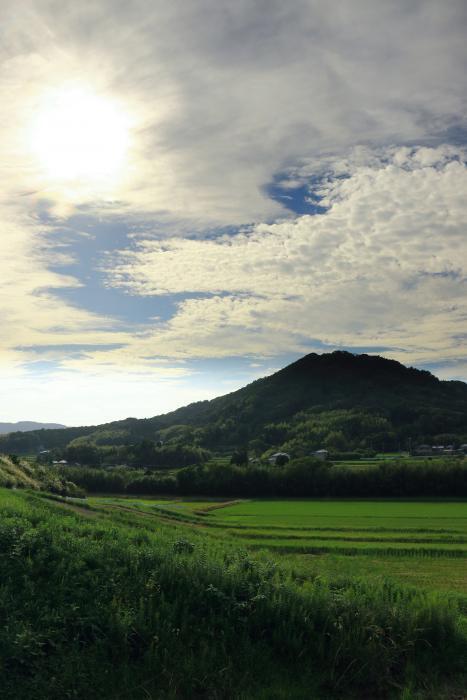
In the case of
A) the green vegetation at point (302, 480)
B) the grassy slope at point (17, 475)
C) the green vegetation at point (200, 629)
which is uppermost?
the grassy slope at point (17, 475)

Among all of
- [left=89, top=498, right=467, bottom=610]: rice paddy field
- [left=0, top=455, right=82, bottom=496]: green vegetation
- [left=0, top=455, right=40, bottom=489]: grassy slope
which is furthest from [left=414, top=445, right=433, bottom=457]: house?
[left=0, top=455, right=40, bottom=489]: grassy slope

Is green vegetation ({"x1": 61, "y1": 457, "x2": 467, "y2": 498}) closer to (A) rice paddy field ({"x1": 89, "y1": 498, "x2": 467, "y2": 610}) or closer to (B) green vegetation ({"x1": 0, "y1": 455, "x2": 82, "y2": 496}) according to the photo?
(A) rice paddy field ({"x1": 89, "y1": 498, "x2": 467, "y2": 610})

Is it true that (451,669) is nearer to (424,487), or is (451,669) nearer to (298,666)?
(298,666)

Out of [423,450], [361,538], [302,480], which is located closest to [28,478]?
[361,538]

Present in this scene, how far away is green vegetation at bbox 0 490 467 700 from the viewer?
29.1 ft

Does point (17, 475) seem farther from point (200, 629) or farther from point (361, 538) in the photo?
point (200, 629)

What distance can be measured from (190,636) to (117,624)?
1.41m

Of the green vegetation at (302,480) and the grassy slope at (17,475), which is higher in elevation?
the grassy slope at (17,475)

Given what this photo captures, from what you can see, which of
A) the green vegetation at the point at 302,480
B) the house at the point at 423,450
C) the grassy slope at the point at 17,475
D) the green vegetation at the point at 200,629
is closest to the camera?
the green vegetation at the point at 200,629

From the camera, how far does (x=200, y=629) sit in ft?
33.2

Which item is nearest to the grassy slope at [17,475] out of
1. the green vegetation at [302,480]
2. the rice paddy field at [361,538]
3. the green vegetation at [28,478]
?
the green vegetation at [28,478]

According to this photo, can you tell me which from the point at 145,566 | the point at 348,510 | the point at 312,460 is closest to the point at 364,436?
the point at 312,460

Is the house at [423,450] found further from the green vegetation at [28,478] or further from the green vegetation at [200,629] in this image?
the green vegetation at [200,629]

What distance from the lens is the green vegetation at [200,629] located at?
8.86m
